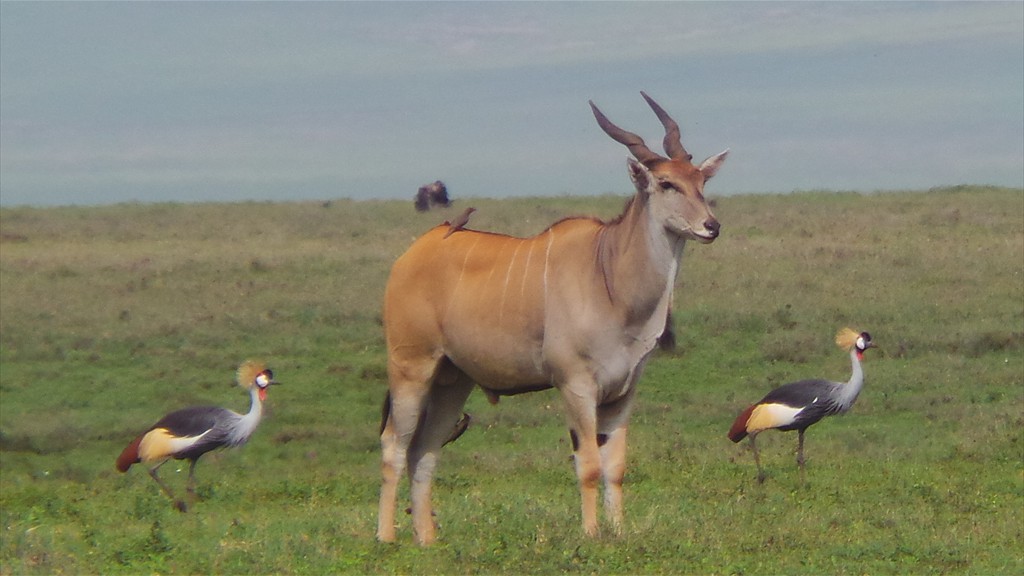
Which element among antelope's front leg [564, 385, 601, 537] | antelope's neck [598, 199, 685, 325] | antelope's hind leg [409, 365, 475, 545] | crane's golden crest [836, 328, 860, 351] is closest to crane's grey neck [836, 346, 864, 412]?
crane's golden crest [836, 328, 860, 351]

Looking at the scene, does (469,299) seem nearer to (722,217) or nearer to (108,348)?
(108,348)

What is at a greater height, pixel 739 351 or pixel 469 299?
pixel 469 299

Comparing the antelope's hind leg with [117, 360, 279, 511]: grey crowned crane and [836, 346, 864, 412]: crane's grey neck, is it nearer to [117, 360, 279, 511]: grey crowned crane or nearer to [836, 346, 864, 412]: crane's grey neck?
[117, 360, 279, 511]: grey crowned crane

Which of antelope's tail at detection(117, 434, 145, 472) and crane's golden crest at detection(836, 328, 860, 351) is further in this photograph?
crane's golden crest at detection(836, 328, 860, 351)

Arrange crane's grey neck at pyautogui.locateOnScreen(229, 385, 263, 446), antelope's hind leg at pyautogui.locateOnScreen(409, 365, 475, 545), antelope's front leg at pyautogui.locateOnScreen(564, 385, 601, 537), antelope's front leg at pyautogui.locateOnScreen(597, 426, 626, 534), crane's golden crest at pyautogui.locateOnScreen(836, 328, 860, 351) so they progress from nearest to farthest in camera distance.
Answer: antelope's front leg at pyautogui.locateOnScreen(564, 385, 601, 537) → antelope's front leg at pyautogui.locateOnScreen(597, 426, 626, 534) → antelope's hind leg at pyautogui.locateOnScreen(409, 365, 475, 545) → crane's grey neck at pyautogui.locateOnScreen(229, 385, 263, 446) → crane's golden crest at pyautogui.locateOnScreen(836, 328, 860, 351)

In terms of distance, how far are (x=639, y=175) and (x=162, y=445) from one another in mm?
6245

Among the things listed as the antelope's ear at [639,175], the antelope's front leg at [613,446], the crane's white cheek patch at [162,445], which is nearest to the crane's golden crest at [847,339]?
the crane's white cheek patch at [162,445]

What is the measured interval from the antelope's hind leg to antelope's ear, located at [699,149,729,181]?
6.20 ft

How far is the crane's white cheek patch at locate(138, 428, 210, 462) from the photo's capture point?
11922 millimetres

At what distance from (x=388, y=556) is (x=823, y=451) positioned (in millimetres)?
6389

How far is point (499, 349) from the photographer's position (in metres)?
7.56

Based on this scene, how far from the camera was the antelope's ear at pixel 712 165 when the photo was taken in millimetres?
7461

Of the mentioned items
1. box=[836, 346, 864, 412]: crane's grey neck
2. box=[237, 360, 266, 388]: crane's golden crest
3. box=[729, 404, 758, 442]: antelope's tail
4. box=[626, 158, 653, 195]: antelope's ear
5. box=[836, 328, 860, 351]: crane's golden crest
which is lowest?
box=[729, 404, 758, 442]: antelope's tail

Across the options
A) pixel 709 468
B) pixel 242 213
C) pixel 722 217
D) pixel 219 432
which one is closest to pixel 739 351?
pixel 709 468
